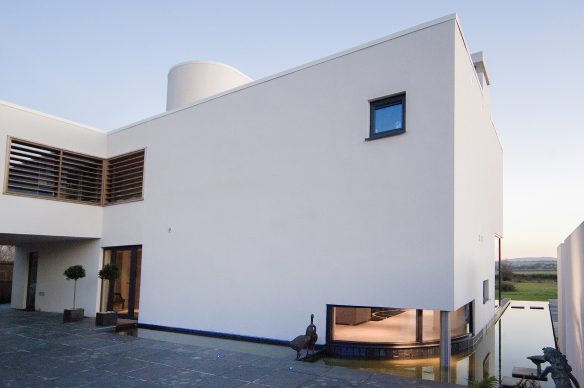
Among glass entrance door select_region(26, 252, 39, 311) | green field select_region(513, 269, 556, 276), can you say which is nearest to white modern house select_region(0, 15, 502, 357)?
glass entrance door select_region(26, 252, 39, 311)

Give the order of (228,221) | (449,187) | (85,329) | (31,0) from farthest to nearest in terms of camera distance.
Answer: (31,0)
(85,329)
(228,221)
(449,187)

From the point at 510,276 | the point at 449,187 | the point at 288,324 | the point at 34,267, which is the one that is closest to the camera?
the point at 449,187

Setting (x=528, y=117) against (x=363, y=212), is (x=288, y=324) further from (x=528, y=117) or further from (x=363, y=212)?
(x=528, y=117)

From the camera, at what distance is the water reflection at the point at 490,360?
596 cm

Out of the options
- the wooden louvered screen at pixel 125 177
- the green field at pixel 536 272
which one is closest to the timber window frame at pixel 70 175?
the wooden louvered screen at pixel 125 177

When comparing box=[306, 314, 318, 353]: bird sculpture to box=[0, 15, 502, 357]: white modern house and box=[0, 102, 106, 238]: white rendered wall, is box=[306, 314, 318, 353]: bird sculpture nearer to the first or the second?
box=[0, 15, 502, 357]: white modern house

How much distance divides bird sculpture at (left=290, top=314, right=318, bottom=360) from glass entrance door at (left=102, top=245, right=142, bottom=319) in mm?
5770

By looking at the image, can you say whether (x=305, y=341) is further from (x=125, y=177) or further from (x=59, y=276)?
(x=59, y=276)

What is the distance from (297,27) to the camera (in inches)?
432

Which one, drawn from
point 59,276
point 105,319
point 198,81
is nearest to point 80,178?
point 59,276

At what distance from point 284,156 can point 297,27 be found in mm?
4876

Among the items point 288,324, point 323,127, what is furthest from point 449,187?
point 288,324

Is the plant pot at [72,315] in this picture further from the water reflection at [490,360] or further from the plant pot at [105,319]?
the water reflection at [490,360]

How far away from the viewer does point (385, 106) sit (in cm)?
699
